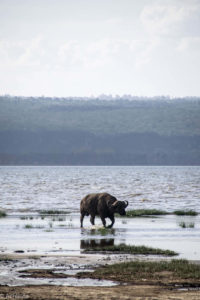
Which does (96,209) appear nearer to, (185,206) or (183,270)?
(183,270)

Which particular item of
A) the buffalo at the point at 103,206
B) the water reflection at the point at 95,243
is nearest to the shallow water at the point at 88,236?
the water reflection at the point at 95,243

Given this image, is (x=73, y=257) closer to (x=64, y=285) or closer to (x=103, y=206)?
(x=64, y=285)

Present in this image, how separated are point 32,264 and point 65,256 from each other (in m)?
1.86

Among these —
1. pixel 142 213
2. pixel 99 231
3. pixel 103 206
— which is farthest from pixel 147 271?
pixel 142 213

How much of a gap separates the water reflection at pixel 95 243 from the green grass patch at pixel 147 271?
4.77 meters

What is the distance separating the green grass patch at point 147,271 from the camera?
16922mm

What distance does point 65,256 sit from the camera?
20688 mm

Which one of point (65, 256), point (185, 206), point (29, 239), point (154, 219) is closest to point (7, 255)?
point (65, 256)

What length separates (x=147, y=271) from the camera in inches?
694

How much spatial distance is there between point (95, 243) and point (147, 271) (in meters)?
6.89

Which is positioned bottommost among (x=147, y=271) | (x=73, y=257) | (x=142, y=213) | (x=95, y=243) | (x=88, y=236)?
(x=147, y=271)

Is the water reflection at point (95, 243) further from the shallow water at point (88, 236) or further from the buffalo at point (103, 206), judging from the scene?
the buffalo at point (103, 206)

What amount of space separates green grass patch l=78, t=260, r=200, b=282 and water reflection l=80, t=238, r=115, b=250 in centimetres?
477

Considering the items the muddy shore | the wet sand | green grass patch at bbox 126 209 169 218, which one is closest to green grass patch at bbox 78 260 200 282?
the muddy shore
